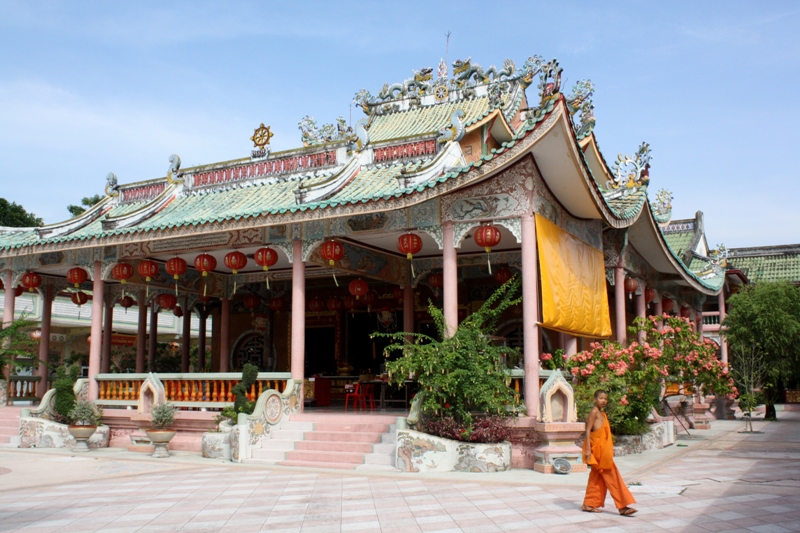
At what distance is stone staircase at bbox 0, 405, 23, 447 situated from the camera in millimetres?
13398

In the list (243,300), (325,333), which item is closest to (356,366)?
(325,333)

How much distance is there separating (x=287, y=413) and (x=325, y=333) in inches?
262

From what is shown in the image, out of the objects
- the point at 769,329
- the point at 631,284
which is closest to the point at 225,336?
the point at 631,284

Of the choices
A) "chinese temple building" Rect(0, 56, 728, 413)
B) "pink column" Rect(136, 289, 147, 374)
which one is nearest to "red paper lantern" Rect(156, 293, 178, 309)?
"chinese temple building" Rect(0, 56, 728, 413)

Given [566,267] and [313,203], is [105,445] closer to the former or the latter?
[313,203]

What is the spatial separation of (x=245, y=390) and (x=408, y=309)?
444 centimetres

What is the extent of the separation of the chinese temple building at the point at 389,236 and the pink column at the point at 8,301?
4 centimetres

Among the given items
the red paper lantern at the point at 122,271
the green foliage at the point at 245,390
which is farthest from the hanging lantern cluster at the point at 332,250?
the red paper lantern at the point at 122,271

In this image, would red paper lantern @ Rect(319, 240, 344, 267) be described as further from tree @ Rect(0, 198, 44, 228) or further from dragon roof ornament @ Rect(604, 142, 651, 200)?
tree @ Rect(0, 198, 44, 228)

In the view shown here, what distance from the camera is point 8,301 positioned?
15625 mm

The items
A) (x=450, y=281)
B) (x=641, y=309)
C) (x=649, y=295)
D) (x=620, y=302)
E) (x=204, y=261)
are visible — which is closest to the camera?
(x=450, y=281)

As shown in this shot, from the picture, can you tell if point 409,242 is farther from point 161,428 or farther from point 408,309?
point 161,428

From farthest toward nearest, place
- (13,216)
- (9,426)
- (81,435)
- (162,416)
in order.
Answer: (13,216), (9,426), (81,435), (162,416)

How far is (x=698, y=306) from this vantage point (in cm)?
2269
